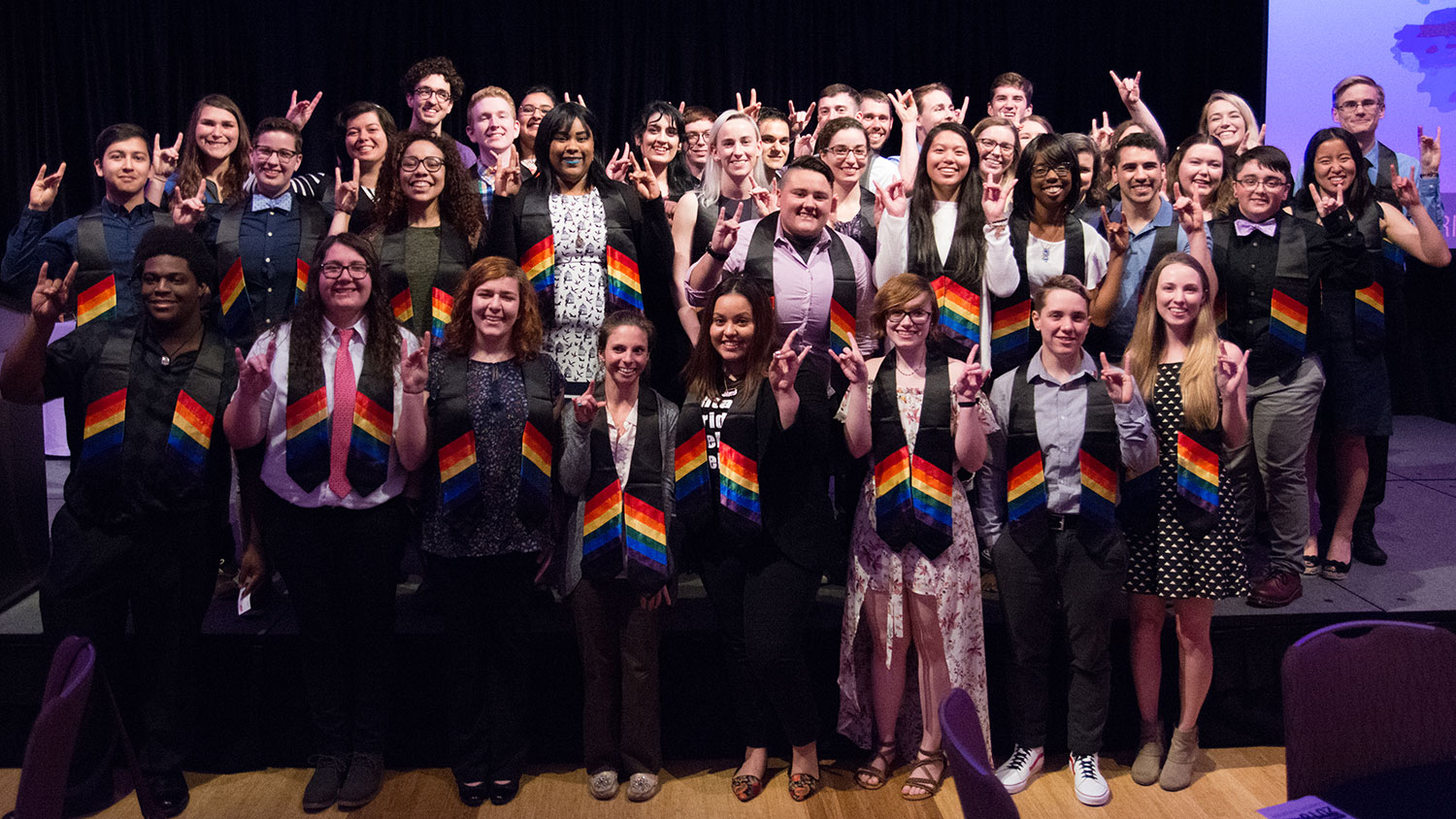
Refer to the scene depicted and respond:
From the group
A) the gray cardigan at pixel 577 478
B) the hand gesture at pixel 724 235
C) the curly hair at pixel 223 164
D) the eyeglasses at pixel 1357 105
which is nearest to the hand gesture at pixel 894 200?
the hand gesture at pixel 724 235

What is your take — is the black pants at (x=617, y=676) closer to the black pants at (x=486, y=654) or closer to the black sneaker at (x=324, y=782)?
the black pants at (x=486, y=654)

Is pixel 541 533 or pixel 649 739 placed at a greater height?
pixel 541 533

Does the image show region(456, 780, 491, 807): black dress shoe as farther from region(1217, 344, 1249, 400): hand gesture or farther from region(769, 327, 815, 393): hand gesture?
region(1217, 344, 1249, 400): hand gesture

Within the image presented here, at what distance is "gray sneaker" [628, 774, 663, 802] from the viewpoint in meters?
3.30

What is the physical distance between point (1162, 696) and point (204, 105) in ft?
11.3

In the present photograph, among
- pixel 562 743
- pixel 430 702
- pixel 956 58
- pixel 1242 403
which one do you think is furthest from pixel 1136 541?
pixel 956 58

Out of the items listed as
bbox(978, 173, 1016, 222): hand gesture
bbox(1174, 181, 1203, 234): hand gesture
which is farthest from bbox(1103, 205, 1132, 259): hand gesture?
bbox(978, 173, 1016, 222): hand gesture

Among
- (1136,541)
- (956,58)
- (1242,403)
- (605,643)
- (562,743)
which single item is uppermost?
(956,58)

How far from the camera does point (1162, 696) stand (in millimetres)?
3617

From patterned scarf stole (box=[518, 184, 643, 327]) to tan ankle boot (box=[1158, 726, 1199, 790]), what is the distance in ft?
6.48

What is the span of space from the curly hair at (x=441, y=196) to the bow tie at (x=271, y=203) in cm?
28

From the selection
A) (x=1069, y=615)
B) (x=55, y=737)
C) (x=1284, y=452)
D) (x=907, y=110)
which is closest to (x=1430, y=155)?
(x=1284, y=452)

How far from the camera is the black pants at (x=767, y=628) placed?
3156mm

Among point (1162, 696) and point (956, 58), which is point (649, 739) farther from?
point (956, 58)
